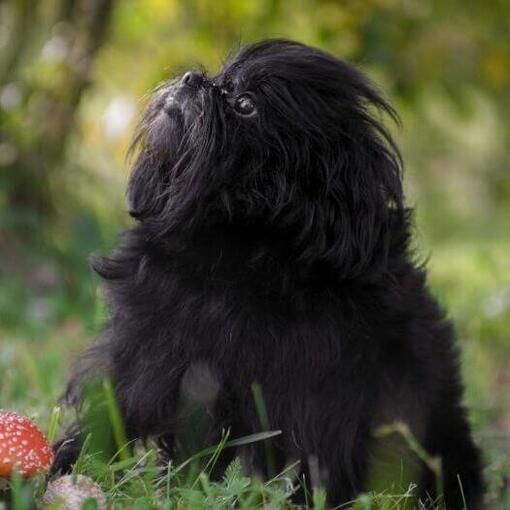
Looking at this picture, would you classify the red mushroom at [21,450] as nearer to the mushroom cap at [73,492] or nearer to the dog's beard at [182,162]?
the mushroom cap at [73,492]

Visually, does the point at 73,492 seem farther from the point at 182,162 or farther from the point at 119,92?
the point at 119,92

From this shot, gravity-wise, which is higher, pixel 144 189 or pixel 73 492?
pixel 144 189

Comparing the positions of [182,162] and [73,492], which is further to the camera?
[182,162]

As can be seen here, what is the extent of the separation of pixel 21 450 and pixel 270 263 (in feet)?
2.81

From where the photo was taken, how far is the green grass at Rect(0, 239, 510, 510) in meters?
2.48

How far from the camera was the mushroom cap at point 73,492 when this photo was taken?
2.28m

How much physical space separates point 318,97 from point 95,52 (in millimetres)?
4031

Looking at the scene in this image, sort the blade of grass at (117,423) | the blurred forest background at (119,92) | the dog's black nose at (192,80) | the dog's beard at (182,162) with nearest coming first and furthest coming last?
1. the blade of grass at (117,423)
2. the dog's beard at (182,162)
3. the dog's black nose at (192,80)
4. the blurred forest background at (119,92)

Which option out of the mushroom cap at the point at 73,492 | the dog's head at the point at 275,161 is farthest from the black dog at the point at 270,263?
the mushroom cap at the point at 73,492

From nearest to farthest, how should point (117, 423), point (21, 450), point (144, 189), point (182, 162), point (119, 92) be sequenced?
point (21, 450) → point (117, 423) → point (182, 162) → point (144, 189) → point (119, 92)

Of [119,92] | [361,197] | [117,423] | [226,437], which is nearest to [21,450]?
[117,423]

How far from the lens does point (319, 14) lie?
251 inches

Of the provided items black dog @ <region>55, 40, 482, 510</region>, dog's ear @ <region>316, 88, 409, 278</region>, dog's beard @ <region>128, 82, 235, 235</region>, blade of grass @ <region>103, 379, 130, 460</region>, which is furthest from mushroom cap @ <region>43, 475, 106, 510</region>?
dog's ear @ <region>316, 88, 409, 278</region>

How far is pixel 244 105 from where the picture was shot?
9.23ft
